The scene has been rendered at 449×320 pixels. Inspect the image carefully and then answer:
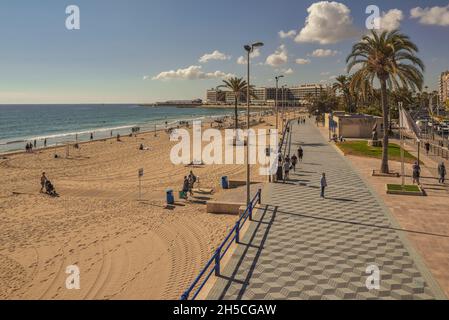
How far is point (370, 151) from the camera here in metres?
31.7

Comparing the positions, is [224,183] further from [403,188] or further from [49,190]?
[49,190]

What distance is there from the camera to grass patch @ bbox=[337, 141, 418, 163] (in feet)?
94.6

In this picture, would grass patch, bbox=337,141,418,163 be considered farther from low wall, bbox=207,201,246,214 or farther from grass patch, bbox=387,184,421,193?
low wall, bbox=207,201,246,214

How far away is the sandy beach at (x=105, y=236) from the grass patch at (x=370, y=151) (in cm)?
1104

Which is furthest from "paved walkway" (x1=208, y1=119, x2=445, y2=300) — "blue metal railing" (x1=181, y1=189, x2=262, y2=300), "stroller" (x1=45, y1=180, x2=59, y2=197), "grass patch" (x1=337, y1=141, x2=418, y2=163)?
"stroller" (x1=45, y1=180, x2=59, y2=197)

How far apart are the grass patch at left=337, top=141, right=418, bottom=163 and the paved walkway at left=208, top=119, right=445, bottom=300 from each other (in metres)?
12.9

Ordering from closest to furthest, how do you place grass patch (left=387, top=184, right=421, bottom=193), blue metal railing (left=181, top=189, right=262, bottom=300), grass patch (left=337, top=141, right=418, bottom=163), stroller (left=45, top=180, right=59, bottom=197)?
blue metal railing (left=181, top=189, right=262, bottom=300)
grass patch (left=387, top=184, right=421, bottom=193)
stroller (left=45, top=180, right=59, bottom=197)
grass patch (left=337, top=141, right=418, bottom=163)

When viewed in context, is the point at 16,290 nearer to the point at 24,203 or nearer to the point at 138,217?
the point at 138,217

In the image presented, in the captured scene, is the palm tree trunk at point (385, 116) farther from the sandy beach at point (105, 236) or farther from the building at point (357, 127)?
the building at point (357, 127)

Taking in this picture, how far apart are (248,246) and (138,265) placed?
13.3 feet

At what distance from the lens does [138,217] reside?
17.6 metres
